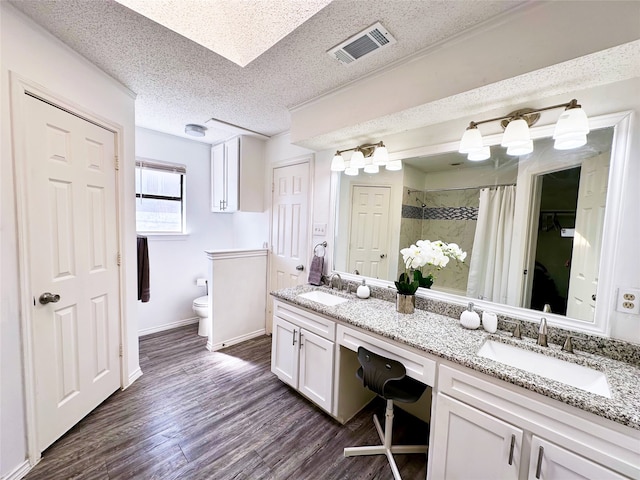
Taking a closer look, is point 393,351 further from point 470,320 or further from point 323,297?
point 323,297

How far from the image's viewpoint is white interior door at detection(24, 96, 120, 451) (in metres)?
1.44

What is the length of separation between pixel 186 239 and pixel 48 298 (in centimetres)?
194

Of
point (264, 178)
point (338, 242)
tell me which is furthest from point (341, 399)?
point (264, 178)

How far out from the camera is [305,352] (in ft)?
6.42

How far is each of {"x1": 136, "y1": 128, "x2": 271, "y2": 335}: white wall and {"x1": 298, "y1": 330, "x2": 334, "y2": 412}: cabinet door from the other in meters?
1.64

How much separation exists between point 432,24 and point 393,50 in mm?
242

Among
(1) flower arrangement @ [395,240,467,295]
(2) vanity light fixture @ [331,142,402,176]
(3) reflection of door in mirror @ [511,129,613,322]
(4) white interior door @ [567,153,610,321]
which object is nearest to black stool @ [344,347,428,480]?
(1) flower arrangement @ [395,240,467,295]

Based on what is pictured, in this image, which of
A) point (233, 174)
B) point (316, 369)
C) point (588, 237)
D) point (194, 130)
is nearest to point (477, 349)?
point (588, 237)

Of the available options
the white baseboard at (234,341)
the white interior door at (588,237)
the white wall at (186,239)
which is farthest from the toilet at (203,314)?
the white interior door at (588,237)

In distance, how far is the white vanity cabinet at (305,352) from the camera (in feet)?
5.92

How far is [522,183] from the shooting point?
1.53 m

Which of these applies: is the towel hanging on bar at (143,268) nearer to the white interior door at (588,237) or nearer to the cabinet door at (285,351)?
the cabinet door at (285,351)

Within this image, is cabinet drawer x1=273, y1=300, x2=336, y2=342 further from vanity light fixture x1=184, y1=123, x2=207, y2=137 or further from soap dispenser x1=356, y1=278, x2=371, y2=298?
vanity light fixture x1=184, y1=123, x2=207, y2=137

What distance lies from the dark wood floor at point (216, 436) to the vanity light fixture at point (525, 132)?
1.94 metres
